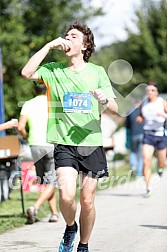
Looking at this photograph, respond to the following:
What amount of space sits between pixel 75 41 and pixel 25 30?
569 inches

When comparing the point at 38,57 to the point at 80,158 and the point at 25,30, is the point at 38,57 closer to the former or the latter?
the point at 80,158

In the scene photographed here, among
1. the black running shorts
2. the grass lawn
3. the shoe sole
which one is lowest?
the grass lawn

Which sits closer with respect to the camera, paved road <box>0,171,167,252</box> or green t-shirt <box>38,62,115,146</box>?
green t-shirt <box>38,62,115,146</box>

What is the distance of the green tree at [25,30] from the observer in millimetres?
19562

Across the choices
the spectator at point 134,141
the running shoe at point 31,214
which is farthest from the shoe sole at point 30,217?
the spectator at point 134,141

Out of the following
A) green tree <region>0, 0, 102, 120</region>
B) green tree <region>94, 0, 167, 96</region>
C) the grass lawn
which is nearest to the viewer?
the grass lawn

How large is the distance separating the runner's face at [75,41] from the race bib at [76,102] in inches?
14.0

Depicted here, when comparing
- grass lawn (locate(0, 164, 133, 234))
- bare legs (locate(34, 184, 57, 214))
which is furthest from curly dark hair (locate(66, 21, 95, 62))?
bare legs (locate(34, 184, 57, 214))

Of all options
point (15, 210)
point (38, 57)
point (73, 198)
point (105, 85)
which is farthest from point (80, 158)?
point (15, 210)

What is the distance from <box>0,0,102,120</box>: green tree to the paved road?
7.28 meters

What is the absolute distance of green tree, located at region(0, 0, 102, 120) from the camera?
64.2 feet

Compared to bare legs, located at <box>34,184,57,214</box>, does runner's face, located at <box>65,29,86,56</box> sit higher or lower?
higher

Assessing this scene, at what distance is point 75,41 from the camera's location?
675 cm

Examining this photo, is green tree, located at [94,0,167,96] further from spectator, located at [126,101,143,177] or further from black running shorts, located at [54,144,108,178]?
black running shorts, located at [54,144,108,178]
